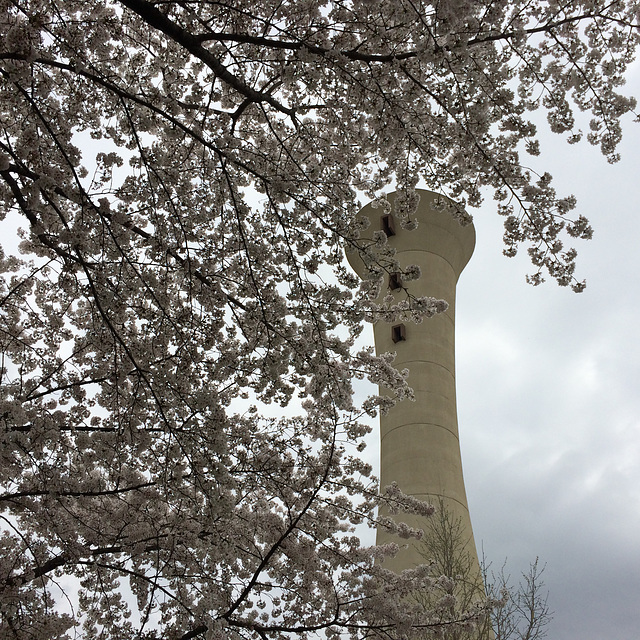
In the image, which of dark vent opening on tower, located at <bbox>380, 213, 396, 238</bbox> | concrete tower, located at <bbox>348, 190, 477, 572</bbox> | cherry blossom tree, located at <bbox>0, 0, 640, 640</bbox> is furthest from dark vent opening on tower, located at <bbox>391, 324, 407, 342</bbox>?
cherry blossom tree, located at <bbox>0, 0, 640, 640</bbox>

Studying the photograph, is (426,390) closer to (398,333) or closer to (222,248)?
(398,333)

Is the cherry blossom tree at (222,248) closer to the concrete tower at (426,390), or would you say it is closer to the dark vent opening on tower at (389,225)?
the concrete tower at (426,390)

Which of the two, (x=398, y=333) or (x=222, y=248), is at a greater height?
(x=398, y=333)

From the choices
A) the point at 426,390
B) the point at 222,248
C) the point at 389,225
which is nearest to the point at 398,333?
the point at 426,390

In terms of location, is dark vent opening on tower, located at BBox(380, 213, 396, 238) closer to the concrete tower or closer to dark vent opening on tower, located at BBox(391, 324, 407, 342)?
the concrete tower

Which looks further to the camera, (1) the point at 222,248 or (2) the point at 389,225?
(2) the point at 389,225

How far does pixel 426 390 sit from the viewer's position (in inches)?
519

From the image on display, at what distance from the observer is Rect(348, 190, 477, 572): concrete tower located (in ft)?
40.5

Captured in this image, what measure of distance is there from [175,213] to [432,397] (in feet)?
32.6

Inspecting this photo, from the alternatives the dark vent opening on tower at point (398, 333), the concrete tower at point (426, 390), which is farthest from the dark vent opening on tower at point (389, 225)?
the dark vent opening on tower at point (398, 333)

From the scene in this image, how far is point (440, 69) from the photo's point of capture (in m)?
3.82

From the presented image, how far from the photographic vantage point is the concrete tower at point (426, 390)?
1236 cm

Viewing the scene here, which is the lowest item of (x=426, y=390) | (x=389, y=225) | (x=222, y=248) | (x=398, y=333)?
(x=222, y=248)

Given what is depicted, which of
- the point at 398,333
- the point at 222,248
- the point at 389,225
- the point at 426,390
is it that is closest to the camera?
the point at 222,248
